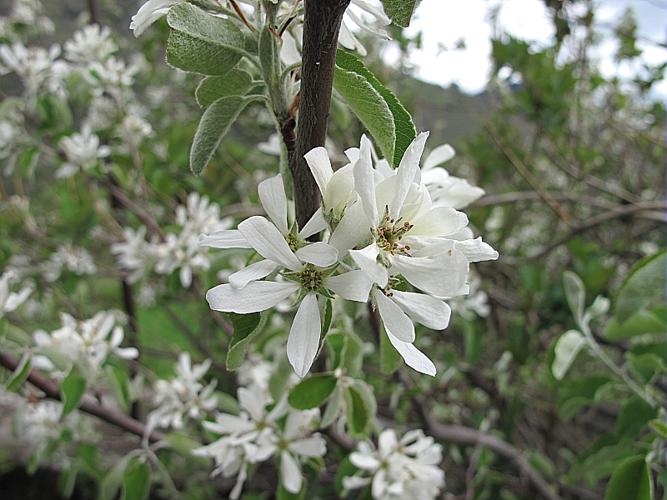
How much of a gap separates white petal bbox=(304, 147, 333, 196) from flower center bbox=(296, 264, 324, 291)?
0.22ft

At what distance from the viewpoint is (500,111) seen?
2375mm

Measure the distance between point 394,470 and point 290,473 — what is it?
6.7 inches

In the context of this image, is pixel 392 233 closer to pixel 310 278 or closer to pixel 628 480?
pixel 310 278

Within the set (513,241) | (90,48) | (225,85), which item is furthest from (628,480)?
(513,241)

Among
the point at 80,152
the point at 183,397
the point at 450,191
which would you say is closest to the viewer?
the point at 450,191

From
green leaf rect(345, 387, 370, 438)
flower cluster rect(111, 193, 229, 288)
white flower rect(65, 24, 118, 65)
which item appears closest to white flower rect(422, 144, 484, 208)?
green leaf rect(345, 387, 370, 438)

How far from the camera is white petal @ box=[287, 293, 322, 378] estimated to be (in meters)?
0.43

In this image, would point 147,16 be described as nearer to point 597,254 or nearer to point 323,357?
point 323,357

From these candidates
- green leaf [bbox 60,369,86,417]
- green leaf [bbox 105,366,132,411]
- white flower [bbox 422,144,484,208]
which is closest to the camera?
white flower [bbox 422,144,484,208]

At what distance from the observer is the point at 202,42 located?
41 centimetres

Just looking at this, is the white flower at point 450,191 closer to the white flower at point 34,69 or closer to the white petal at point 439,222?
the white petal at point 439,222

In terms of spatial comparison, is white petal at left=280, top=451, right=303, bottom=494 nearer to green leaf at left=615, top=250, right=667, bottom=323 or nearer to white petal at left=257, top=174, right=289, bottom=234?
white petal at left=257, top=174, right=289, bottom=234

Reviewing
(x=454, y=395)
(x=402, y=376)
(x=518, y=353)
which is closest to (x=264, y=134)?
(x=454, y=395)

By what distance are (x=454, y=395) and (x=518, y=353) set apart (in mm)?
589
